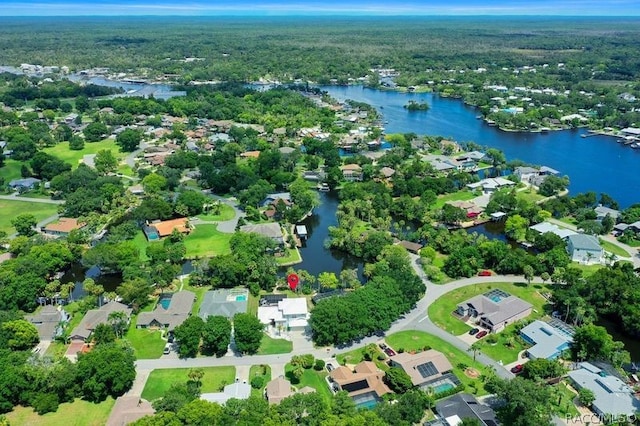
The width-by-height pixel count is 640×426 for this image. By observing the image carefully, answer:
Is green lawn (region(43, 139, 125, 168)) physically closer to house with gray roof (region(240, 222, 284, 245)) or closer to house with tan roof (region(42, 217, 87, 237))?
house with tan roof (region(42, 217, 87, 237))

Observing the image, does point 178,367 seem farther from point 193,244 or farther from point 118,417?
point 193,244

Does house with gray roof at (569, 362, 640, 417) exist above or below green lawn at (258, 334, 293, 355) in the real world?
above

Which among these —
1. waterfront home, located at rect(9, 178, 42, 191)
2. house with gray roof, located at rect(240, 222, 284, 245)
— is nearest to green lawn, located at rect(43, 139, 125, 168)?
waterfront home, located at rect(9, 178, 42, 191)

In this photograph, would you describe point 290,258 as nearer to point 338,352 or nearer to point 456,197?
point 338,352

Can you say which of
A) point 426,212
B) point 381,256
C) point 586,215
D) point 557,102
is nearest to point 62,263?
point 381,256

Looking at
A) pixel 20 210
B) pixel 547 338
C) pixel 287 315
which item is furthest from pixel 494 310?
pixel 20 210

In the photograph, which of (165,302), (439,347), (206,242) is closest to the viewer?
(439,347)
